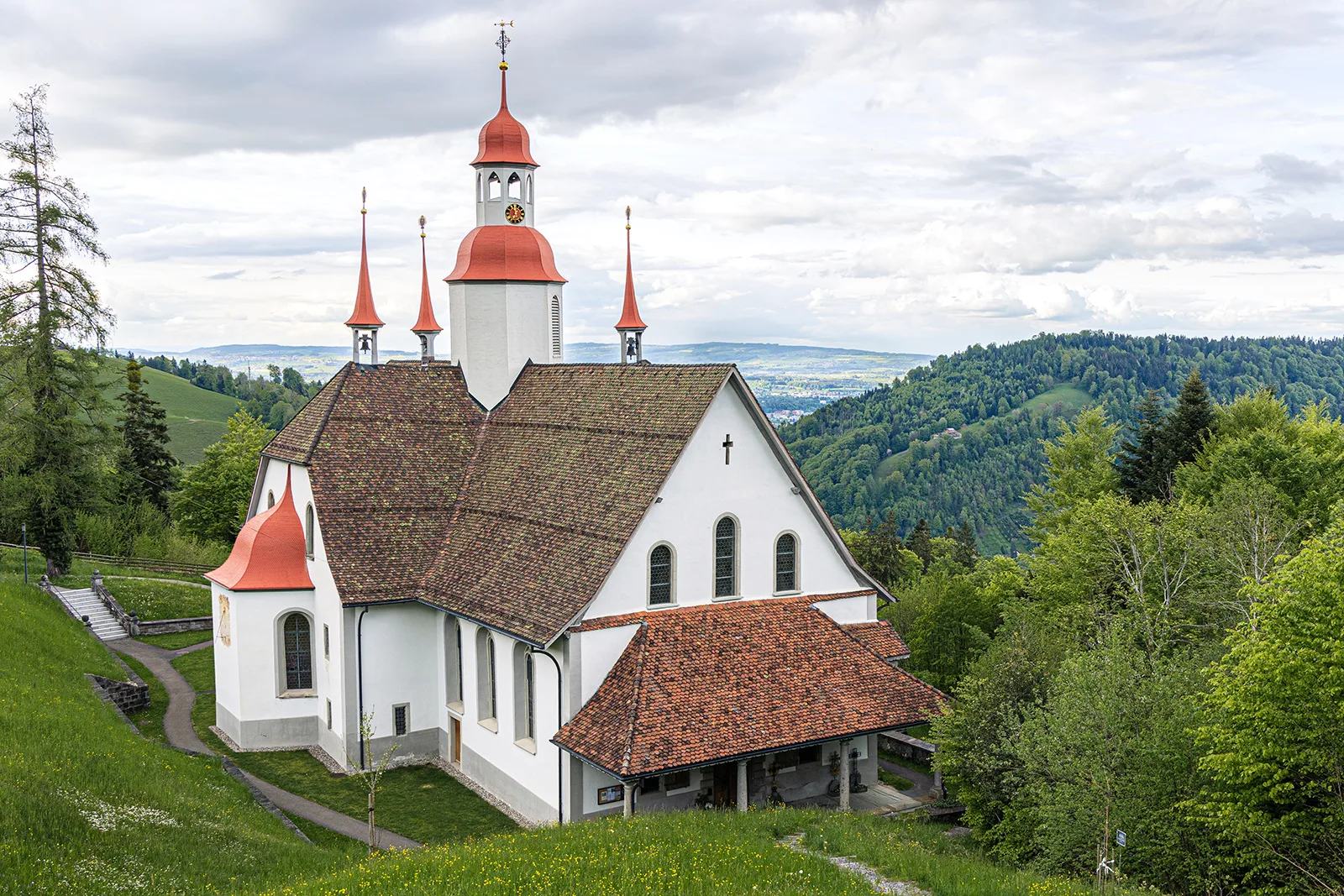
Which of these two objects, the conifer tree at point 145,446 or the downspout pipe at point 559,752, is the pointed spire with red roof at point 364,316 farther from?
the conifer tree at point 145,446

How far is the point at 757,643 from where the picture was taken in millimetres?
27062

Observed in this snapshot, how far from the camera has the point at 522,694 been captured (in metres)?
27.7

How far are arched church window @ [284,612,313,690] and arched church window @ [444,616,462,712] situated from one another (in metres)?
5.41

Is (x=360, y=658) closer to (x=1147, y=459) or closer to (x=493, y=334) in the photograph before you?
(x=493, y=334)

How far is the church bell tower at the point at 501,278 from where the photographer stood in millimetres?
37156

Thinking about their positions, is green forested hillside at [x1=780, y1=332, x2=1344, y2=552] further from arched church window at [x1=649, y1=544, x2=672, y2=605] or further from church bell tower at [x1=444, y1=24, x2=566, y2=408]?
arched church window at [x1=649, y1=544, x2=672, y2=605]

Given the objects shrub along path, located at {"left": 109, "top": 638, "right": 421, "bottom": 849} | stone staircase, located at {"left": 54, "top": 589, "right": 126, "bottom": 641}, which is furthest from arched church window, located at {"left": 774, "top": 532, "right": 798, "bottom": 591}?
stone staircase, located at {"left": 54, "top": 589, "right": 126, "bottom": 641}

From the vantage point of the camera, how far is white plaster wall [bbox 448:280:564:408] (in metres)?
37.1

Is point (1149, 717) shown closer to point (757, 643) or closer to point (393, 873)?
point (757, 643)

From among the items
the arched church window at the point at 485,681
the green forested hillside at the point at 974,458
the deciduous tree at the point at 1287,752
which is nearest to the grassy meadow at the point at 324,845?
the arched church window at the point at 485,681

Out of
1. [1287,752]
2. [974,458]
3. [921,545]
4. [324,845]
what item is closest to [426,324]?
[324,845]

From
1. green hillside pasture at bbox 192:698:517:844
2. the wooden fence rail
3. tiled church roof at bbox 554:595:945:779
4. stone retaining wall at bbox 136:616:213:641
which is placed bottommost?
green hillside pasture at bbox 192:698:517:844

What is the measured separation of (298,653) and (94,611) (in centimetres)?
1975

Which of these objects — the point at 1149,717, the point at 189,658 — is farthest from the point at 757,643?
the point at 189,658
